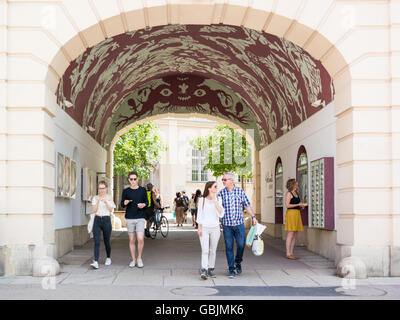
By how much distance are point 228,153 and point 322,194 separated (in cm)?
2888

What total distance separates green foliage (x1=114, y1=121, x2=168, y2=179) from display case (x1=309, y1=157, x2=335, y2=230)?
23.4 metres

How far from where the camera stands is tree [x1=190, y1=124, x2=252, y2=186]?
38.2 meters

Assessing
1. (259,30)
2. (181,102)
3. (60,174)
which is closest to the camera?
(259,30)

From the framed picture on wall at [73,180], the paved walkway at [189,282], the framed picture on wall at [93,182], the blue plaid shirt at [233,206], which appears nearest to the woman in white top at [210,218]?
the blue plaid shirt at [233,206]

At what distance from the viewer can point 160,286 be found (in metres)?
8.21

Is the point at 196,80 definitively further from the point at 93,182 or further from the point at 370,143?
the point at 370,143

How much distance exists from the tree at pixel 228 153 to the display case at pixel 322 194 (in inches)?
916

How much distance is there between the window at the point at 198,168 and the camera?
5378cm

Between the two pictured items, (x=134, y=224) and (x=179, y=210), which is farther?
(x=179, y=210)

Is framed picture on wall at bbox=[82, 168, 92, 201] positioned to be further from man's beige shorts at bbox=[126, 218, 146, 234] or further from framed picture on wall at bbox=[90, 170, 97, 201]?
man's beige shorts at bbox=[126, 218, 146, 234]

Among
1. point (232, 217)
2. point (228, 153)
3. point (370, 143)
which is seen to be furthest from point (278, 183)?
point (228, 153)

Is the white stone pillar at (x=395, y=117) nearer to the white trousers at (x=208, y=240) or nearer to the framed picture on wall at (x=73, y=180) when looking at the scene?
the white trousers at (x=208, y=240)

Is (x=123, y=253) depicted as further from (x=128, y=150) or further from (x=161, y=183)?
(x=161, y=183)

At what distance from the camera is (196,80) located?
68.7 ft
